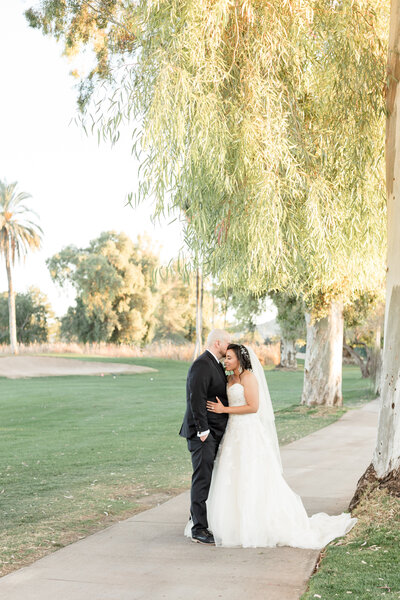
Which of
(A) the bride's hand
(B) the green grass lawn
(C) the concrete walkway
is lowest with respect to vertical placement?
(B) the green grass lawn

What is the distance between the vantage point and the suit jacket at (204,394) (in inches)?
261

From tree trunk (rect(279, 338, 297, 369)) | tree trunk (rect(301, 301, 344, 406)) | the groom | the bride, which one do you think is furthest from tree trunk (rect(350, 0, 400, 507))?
tree trunk (rect(279, 338, 297, 369))

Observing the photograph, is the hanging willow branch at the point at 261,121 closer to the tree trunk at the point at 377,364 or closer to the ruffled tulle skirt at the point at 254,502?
the ruffled tulle skirt at the point at 254,502

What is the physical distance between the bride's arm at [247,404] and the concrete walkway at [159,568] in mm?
1233

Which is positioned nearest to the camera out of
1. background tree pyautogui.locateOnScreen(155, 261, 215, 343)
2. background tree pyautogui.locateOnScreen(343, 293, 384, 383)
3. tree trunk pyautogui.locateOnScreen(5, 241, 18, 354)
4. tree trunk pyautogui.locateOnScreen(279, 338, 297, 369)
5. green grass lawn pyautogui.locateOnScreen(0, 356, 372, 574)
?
green grass lawn pyautogui.locateOnScreen(0, 356, 372, 574)

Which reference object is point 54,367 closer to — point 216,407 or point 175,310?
point 175,310

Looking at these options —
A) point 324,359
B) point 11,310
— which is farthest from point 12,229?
point 324,359

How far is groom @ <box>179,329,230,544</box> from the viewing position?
662cm

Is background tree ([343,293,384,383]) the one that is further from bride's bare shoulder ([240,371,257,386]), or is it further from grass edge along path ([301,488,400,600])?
bride's bare shoulder ([240,371,257,386])

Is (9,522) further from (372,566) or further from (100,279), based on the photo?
(100,279)

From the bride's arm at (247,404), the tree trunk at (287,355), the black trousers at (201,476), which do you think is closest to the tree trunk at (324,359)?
the bride's arm at (247,404)

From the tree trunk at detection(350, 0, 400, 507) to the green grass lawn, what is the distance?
2.80 meters

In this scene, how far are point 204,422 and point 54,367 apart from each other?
34553 mm

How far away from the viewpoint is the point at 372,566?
5641mm
